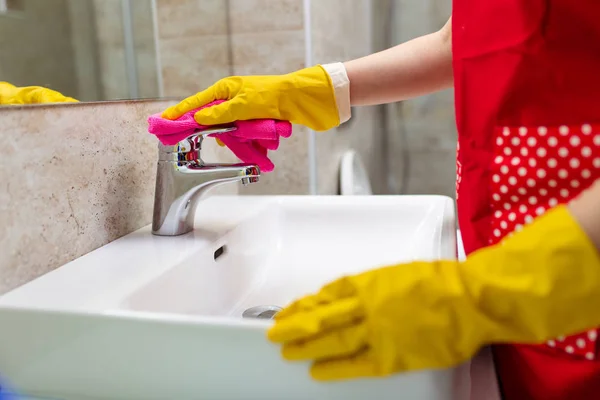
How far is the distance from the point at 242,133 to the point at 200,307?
0.24 meters

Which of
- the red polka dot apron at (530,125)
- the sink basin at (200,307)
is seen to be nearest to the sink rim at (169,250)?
the sink basin at (200,307)

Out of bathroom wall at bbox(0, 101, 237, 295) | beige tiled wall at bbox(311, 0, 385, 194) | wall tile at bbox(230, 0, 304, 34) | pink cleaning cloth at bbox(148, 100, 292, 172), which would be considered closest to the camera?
bathroom wall at bbox(0, 101, 237, 295)

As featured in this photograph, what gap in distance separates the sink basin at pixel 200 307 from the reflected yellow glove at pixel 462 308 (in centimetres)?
3

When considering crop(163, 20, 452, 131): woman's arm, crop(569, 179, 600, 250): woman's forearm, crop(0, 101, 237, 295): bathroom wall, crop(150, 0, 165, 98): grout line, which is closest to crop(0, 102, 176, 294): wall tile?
crop(0, 101, 237, 295): bathroom wall

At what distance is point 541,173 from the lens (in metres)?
0.54

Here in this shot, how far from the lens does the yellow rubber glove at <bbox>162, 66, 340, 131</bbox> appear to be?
747mm

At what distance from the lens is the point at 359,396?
0.43 m

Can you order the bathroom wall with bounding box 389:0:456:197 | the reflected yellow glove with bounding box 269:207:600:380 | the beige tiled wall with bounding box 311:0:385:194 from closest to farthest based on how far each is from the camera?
the reflected yellow glove with bounding box 269:207:600:380 < the beige tiled wall with bounding box 311:0:385:194 < the bathroom wall with bounding box 389:0:456:197

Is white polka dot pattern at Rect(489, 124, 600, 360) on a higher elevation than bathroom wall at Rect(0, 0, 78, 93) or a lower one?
lower

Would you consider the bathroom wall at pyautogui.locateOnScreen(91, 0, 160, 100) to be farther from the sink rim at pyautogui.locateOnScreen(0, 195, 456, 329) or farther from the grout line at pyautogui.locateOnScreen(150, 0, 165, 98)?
the sink rim at pyautogui.locateOnScreen(0, 195, 456, 329)

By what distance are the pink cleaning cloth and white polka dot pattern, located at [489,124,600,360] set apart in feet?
1.01

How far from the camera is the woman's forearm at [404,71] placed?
30.6 inches

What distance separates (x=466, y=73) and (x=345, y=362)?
1.20 ft

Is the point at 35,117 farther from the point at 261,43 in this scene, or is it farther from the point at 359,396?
the point at 261,43
